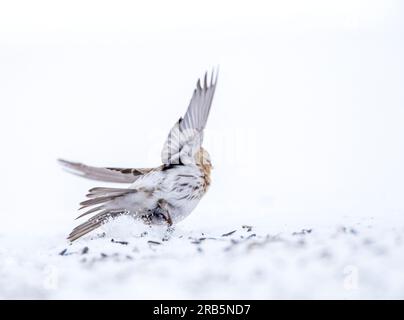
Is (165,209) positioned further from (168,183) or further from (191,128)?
(191,128)

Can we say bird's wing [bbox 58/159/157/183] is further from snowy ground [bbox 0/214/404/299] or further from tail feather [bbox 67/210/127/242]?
snowy ground [bbox 0/214/404/299]

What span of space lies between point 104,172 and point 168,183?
1.91 feet

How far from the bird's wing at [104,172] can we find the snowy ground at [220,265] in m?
0.48

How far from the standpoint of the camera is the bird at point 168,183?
5.12 m

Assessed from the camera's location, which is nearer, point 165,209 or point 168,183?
point 168,183

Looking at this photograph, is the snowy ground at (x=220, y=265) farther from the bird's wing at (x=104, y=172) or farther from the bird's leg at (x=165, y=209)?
the bird's wing at (x=104, y=172)

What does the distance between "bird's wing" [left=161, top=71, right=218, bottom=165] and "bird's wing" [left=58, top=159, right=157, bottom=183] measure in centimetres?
49

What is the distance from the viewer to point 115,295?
11.3ft

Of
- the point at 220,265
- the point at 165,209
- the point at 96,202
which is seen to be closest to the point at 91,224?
the point at 96,202

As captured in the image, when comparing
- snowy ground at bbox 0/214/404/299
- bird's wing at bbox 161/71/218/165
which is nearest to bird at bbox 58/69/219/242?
bird's wing at bbox 161/71/218/165

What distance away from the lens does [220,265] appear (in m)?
3.88
